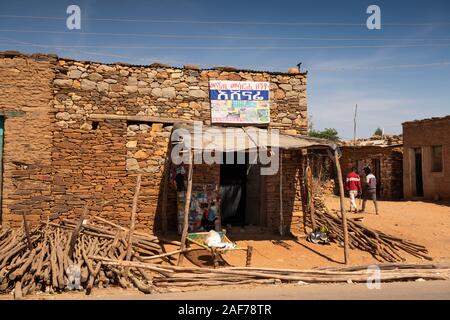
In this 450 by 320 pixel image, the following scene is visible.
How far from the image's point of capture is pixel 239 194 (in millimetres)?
11477

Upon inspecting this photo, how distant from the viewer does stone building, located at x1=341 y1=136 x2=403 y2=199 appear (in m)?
20.0

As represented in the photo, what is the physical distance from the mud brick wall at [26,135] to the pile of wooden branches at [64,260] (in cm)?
69

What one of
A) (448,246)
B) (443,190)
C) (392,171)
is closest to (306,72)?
(448,246)

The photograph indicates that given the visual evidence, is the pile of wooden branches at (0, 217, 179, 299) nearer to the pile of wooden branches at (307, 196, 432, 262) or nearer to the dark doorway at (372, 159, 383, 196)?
the pile of wooden branches at (307, 196, 432, 262)

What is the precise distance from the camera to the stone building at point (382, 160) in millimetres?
20000

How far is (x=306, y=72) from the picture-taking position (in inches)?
426

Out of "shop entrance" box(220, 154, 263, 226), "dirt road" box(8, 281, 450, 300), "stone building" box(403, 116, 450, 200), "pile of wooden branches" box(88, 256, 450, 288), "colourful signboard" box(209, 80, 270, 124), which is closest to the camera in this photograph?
"dirt road" box(8, 281, 450, 300)

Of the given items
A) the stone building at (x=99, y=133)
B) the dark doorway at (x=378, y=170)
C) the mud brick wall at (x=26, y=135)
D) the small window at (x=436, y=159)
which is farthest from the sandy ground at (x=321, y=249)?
the dark doorway at (x=378, y=170)

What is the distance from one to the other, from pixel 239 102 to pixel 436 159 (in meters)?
11.9

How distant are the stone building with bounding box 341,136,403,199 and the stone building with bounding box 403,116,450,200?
3.71 feet

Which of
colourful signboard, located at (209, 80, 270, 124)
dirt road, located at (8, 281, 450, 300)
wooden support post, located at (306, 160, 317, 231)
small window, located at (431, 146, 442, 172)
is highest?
colourful signboard, located at (209, 80, 270, 124)

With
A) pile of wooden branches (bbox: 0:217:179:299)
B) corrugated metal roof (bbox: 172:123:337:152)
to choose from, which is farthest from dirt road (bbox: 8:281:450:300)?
corrugated metal roof (bbox: 172:123:337:152)

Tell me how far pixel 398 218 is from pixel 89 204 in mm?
9929
